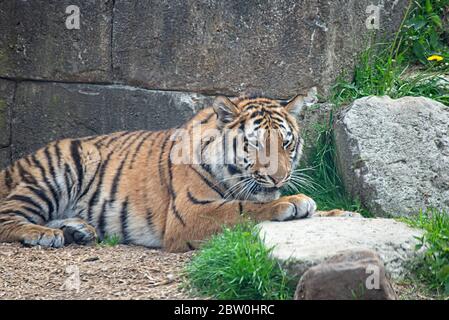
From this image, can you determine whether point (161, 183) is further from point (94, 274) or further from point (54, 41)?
point (54, 41)

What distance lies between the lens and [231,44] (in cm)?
644

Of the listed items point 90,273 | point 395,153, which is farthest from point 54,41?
point 395,153

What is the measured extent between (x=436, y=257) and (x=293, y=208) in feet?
3.29

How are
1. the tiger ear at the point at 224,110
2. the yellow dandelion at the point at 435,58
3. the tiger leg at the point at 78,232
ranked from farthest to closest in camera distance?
the yellow dandelion at the point at 435,58, the tiger leg at the point at 78,232, the tiger ear at the point at 224,110

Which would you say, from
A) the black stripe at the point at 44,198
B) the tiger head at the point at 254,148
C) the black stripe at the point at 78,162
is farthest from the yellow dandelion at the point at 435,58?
the black stripe at the point at 44,198

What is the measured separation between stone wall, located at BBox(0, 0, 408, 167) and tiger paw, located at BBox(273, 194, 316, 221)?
1449 mm

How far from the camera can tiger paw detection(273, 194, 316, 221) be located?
5215mm

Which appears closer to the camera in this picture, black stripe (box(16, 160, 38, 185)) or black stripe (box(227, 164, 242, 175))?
black stripe (box(227, 164, 242, 175))

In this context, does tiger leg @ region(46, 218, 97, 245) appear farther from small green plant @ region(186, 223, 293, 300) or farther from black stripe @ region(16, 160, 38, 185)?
small green plant @ region(186, 223, 293, 300)

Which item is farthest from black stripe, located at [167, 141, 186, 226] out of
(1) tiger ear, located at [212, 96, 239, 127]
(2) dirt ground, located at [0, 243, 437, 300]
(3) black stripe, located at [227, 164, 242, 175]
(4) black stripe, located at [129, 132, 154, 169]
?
(1) tiger ear, located at [212, 96, 239, 127]

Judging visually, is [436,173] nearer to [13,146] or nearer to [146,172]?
[146,172]

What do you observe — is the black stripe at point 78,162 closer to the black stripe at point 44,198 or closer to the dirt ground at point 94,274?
→ the black stripe at point 44,198

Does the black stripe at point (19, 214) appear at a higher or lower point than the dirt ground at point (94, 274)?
higher

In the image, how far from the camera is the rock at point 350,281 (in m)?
3.85
